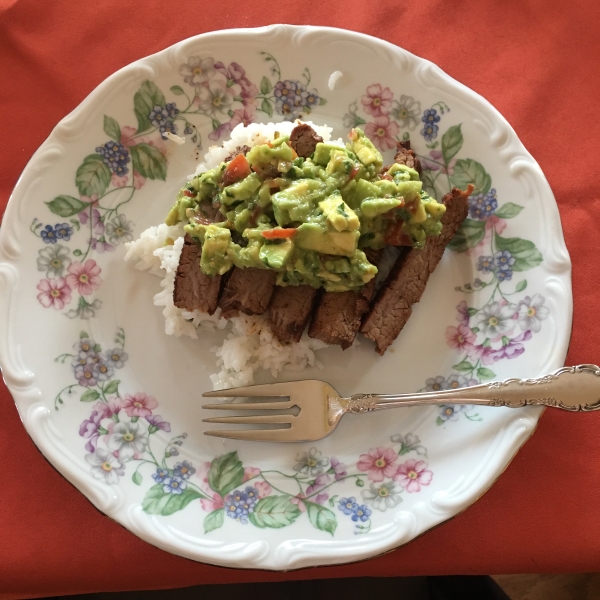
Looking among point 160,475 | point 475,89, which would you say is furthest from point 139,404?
point 475,89

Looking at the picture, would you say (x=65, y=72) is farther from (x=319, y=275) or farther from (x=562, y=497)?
(x=562, y=497)

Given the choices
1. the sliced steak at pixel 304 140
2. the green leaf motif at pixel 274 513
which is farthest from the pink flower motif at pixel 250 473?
the sliced steak at pixel 304 140

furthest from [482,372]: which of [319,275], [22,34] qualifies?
[22,34]

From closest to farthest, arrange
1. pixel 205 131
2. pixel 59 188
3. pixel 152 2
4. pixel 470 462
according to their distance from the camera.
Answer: pixel 470 462, pixel 59 188, pixel 205 131, pixel 152 2

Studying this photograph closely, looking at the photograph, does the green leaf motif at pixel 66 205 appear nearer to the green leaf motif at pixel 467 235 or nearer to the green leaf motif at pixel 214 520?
the green leaf motif at pixel 214 520

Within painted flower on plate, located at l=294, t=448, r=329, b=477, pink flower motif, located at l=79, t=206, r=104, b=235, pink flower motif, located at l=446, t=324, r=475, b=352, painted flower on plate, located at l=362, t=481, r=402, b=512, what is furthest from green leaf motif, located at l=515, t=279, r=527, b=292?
pink flower motif, located at l=79, t=206, r=104, b=235
